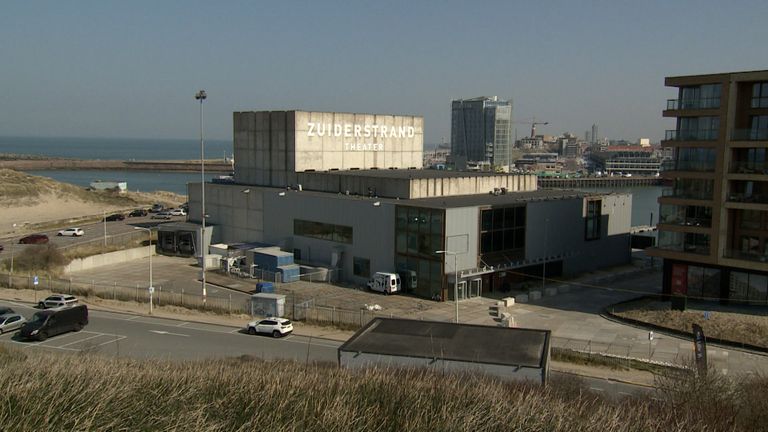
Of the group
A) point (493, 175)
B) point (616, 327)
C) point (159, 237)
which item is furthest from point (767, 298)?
point (159, 237)

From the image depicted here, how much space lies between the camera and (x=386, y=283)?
44.0 metres

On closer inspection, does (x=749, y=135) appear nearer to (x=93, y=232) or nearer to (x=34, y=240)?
(x=34, y=240)

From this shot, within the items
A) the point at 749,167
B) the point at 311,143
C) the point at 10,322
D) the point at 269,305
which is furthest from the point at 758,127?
the point at 10,322

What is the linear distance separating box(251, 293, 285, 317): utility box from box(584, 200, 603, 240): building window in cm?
2545

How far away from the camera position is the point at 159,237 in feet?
198

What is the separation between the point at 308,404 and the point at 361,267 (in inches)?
1273

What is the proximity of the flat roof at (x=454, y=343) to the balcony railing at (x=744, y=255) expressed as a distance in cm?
1902

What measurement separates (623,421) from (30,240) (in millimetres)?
60577

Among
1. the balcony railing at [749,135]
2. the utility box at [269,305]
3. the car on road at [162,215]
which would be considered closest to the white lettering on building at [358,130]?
the utility box at [269,305]

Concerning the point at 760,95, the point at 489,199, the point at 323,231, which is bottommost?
the point at 323,231

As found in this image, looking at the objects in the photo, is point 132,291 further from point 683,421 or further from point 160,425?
point 683,421

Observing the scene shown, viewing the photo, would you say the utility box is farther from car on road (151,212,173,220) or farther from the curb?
car on road (151,212,173,220)

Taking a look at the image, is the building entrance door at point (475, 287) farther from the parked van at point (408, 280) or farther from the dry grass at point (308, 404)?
the dry grass at point (308, 404)

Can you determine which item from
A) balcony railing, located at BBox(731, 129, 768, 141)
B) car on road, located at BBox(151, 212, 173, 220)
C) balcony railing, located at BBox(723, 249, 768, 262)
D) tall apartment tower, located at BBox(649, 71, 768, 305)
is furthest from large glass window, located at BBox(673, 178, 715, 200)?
car on road, located at BBox(151, 212, 173, 220)
